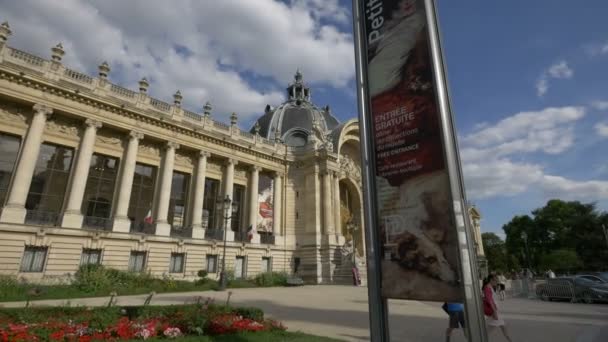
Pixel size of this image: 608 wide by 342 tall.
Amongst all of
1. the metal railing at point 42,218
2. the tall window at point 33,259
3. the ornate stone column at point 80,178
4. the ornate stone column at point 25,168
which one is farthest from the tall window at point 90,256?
the ornate stone column at point 25,168

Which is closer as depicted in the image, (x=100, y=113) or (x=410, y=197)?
(x=410, y=197)

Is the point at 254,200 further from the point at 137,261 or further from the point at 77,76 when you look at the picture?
the point at 77,76

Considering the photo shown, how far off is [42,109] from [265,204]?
20.2 metres

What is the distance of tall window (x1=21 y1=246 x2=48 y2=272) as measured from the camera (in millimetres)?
19156

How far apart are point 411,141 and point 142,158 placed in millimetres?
27597

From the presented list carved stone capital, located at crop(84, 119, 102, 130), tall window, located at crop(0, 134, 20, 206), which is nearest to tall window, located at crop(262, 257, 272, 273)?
carved stone capital, located at crop(84, 119, 102, 130)

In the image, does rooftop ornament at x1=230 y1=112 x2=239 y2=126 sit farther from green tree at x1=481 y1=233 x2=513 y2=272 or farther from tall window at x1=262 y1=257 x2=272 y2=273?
green tree at x1=481 y1=233 x2=513 y2=272

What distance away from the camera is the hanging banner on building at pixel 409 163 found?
3846 millimetres

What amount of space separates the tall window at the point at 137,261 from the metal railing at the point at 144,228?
1.85 m

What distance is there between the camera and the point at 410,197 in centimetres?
423

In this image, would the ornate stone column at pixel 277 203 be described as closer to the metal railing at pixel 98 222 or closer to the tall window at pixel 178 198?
the tall window at pixel 178 198

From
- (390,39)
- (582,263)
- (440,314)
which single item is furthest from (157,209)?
(582,263)

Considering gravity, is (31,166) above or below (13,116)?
below

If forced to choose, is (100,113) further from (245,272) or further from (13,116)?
(245,272)
